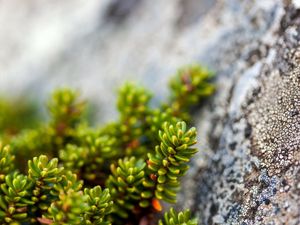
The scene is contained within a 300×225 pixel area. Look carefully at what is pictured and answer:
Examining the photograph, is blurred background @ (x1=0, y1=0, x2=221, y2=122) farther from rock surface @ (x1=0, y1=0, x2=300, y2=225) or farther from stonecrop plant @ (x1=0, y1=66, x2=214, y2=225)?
stonecrop plant @ (x1=0, y1=66, x2=214, y2=225)

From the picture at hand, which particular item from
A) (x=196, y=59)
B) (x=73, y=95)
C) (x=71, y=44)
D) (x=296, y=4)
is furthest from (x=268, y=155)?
(x=71, y=44)

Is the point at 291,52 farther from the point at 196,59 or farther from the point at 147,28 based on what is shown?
the point at 147,28

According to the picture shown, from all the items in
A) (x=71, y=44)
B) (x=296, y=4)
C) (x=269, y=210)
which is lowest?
(x=269, y=210)

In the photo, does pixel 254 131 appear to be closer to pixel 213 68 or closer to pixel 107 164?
pixel 213 68

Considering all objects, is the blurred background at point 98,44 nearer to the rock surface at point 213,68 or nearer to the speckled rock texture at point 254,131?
the rock surface at point 213,68

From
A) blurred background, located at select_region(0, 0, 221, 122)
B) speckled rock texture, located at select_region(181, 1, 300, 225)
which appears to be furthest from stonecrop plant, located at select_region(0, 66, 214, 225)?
blurred background, located at select_region(0, 0, 221, 122)
